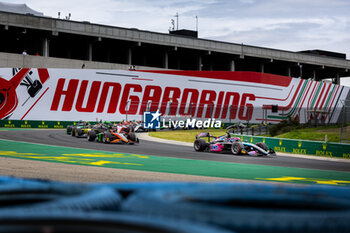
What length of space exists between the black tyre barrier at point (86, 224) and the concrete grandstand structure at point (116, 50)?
39.3 metres

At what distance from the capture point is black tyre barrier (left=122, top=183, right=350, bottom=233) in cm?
188

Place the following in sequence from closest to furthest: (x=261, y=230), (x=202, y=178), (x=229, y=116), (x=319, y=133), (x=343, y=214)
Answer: (x=261, y=230) → (x=343, y=214) → (x=202, y=178) → (x=319, y=133) → (x=229, y=116)

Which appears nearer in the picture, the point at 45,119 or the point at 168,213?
the point at 168,213

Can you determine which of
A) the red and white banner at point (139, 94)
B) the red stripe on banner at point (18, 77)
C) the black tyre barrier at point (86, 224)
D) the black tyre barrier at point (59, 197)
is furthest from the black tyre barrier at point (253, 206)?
the red stripe on banner at point (18, 77)

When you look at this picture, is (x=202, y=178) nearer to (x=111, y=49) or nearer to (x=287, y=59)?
(x=111, y=49)

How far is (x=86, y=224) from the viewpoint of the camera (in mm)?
1597

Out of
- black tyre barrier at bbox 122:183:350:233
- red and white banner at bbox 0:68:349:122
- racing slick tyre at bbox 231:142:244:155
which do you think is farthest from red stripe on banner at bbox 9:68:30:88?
black tyre barrier at bbox 122:183:350:233

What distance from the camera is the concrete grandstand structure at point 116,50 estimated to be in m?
40.7

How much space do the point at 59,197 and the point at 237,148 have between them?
15.6m

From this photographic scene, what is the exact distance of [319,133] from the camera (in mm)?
24000

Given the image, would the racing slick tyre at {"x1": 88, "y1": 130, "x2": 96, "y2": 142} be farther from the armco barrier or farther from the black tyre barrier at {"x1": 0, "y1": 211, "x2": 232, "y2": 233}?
the black tyre barrier at {"x1": 0, "y1": 211, "x2": 232, "y2": 233}

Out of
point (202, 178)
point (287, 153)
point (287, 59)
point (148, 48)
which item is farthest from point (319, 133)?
point (287, 59)

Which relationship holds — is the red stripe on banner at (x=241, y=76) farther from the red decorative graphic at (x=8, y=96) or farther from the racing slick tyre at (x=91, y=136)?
the racing slick tyre at (x=91, y=136)

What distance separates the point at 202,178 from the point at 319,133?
1553 cm
